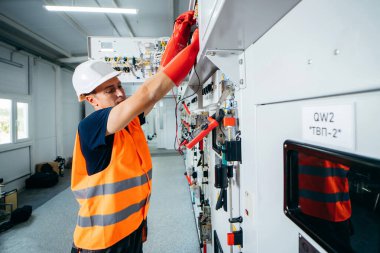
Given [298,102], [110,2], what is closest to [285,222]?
[298,102]

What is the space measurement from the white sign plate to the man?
696 millimetres

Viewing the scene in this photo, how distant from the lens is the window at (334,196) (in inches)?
17.1

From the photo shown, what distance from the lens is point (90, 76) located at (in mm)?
1385

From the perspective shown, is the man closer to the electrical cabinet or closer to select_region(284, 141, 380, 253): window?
Answer: the electrical cabinet

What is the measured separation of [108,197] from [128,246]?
436 mm

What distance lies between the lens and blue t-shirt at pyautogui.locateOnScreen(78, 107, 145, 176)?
1.07m

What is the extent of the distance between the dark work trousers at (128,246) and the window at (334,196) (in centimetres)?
121

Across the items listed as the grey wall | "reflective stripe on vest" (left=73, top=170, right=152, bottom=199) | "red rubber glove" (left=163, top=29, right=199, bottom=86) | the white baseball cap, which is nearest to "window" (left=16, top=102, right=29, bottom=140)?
the grey wall

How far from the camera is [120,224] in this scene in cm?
133

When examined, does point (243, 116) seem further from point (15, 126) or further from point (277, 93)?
point (15, 126)

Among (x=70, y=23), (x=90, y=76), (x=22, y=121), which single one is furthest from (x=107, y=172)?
(x=22, y=121)

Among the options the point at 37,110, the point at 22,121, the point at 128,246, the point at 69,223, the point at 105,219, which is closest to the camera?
the point at 105,219

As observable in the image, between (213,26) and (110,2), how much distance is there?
14.0 feet

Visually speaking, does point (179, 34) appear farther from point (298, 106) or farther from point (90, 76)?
point (298, 106)
